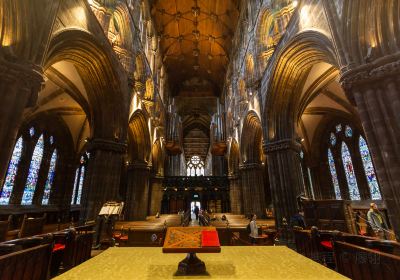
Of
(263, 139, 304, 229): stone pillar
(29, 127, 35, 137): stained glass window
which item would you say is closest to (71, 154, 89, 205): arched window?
(29, 127, 35, 137): stained glass window

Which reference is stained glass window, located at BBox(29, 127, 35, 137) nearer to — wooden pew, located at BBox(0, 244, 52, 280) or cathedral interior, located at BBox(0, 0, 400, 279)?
cathedral interior, located at BBox(0, 0, 400, 279)

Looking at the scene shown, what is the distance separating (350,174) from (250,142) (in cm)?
796

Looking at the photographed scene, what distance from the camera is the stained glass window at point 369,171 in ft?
45.3

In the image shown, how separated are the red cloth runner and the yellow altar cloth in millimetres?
333

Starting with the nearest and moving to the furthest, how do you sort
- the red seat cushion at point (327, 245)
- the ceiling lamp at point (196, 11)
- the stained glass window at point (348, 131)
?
the red seat cushion at point (327, 245), the stained glass window at point (348, 131), the ceiling lamp at point (196, 11)

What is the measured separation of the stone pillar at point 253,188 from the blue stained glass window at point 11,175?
15.6 metres

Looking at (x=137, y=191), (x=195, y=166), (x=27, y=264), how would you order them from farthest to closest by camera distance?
(x=195, y=166) → (x=137, y=191) → (x=27, y=264)

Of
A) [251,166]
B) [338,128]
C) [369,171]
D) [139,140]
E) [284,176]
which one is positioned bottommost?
[284,176]

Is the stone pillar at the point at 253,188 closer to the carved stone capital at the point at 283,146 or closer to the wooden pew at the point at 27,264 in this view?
the carved stone capital at the point at 283,146

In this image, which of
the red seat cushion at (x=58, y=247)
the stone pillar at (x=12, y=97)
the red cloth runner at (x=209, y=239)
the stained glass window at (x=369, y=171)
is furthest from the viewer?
the stained glass window at (x=369, y=171)

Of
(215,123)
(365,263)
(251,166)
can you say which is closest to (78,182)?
(215,123)

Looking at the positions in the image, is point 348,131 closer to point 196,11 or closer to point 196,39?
point 196,11

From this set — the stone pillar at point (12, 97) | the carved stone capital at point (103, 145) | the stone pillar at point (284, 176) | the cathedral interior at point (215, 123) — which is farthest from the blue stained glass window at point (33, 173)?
the stone pillar at point (284, 176)

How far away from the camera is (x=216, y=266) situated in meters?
2.81
